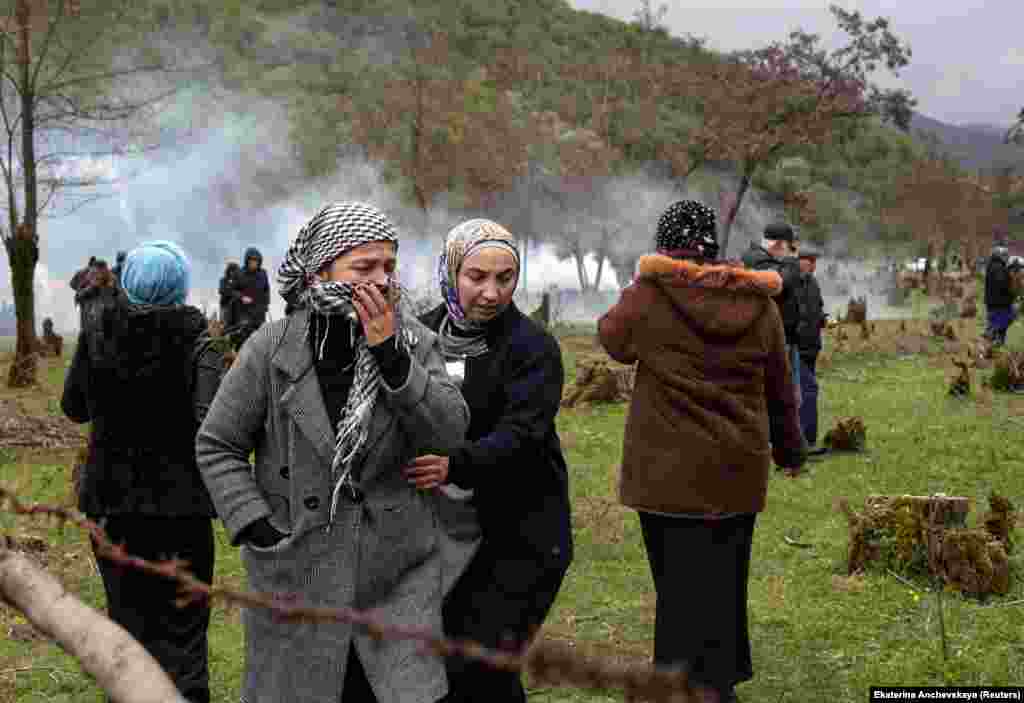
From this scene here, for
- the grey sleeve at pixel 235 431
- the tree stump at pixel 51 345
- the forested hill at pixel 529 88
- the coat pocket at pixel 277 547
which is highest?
the forested hill at pixel 529 88

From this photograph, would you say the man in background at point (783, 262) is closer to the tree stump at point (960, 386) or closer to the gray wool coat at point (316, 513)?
the gray wool coat at point (316, 513)

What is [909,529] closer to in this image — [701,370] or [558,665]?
[701,370]

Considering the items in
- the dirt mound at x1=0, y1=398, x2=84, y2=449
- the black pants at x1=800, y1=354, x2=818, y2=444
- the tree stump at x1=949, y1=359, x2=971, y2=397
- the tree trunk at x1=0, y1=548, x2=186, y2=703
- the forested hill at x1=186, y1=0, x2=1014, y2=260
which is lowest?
the dirt mound at x1=0, y1=398, x2=84, y2=449

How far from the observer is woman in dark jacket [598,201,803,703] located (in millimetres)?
4102

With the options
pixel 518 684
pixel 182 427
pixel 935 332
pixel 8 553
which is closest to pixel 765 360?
pixel 518 684

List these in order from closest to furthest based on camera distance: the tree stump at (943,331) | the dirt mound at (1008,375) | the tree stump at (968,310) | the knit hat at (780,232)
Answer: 1. the knit hat at (780,232)
2. the dirt mound at (1008,375)
3. the tree stump at (943,331)
4. the tree stump at (968,310)

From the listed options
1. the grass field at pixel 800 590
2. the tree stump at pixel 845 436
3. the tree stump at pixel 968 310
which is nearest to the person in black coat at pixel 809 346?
the tree stump at pixel 845 436

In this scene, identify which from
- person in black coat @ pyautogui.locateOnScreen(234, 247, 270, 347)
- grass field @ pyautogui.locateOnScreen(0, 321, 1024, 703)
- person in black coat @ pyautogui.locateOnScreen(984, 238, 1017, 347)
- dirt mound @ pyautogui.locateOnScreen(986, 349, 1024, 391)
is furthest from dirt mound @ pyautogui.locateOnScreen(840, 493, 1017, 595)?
person in black coat @ pyautogui.locateOnScreen(234, 247, 270, 347)

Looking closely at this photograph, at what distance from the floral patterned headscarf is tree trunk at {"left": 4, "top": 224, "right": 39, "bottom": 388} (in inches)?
431

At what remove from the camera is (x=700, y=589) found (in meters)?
4.16

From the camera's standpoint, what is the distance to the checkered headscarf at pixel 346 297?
3010 mm

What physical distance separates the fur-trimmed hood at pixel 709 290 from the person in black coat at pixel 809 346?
516 centimetres

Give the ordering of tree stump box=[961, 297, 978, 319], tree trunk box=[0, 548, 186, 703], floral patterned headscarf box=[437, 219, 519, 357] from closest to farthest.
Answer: tree trunk box=[0, 548, 186, 703] → floral patterned headscarf box=[437, 219, 519, 357] → tree stump box=[961, 297, 978, 319]

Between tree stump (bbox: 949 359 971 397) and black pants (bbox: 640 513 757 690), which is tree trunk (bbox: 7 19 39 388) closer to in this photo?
tree stump (bbox: 949 359 971 397)
